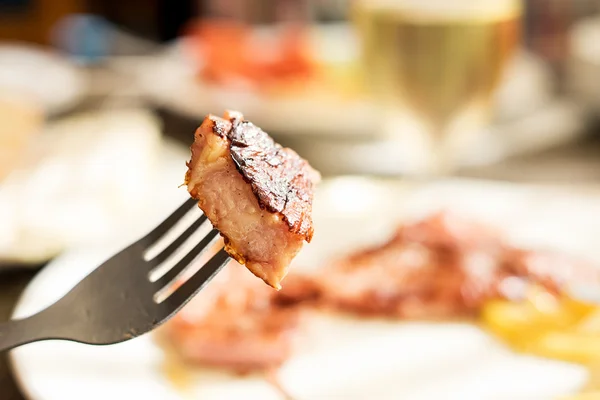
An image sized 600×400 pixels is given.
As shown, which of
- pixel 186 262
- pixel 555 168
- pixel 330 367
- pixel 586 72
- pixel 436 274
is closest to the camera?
pixel 186 262

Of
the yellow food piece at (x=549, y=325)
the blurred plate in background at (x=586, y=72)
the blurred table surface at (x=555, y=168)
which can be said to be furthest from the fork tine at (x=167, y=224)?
the blurred plate in background at (x=586, y=72)

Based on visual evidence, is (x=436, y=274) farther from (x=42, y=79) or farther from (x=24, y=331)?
(x=42, y=79)

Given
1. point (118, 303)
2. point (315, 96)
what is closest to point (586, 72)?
point (315, 96)

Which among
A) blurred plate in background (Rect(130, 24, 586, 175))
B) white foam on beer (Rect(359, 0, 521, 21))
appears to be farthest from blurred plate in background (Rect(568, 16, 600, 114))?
white foam on beer (Rect(359, 0, 521, 21))

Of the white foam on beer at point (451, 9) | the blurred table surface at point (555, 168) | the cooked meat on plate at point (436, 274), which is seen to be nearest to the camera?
the cooked meat on plate at point (436, 274)

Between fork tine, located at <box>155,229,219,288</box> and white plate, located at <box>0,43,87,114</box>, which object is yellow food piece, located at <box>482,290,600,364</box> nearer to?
fork tine, located at <box>155,229,219,288</box>

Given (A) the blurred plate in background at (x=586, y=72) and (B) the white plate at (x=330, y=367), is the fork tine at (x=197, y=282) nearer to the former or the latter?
(B) the white plate at (x=330, y=367)
